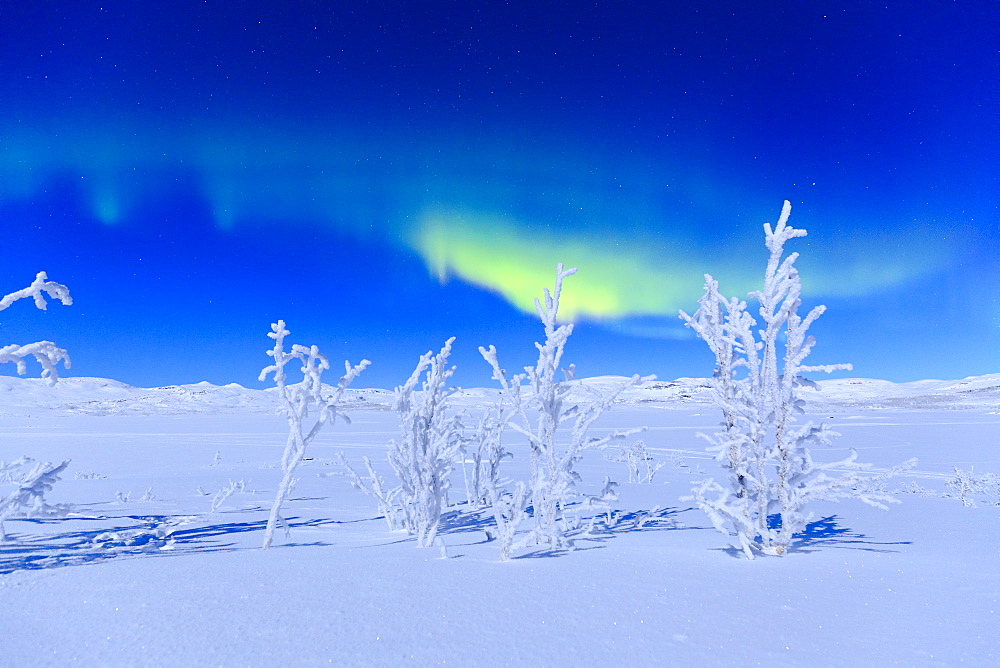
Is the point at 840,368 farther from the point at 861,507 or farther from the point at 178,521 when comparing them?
the point at 178,521

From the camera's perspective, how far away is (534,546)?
5523mm

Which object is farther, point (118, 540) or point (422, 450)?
point (422, 450)

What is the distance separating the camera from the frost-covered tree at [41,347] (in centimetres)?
439

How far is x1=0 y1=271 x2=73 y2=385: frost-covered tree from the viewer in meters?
4.39

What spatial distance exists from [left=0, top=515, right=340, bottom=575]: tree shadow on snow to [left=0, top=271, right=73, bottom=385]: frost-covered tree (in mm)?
1580

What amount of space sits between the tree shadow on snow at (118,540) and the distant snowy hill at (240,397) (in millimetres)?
48368

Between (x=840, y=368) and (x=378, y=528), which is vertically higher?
(x=840, y=368)

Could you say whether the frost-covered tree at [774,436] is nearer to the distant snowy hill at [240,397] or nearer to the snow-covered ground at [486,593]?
the snow-covered ground at [486,593]

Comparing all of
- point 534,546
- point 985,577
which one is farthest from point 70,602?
point 985,577

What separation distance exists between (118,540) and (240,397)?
3949 inches

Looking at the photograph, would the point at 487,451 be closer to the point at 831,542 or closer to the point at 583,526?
the point at 583,526

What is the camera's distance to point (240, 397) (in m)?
96.8

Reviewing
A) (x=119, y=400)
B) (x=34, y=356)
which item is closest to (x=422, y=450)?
(x=34, y=356)

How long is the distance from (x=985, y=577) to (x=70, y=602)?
6246mm
